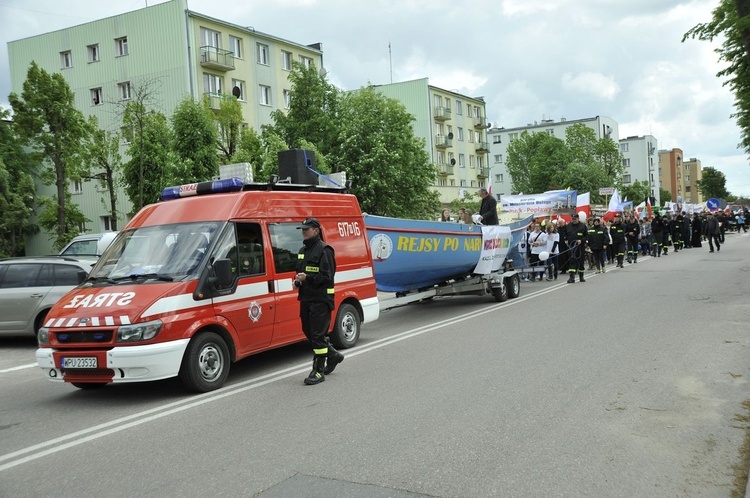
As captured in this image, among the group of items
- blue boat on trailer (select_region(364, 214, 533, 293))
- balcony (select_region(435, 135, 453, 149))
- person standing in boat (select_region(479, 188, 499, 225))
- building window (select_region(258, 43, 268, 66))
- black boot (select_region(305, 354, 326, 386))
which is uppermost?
building window (select_region(258, 43, 268, 66))

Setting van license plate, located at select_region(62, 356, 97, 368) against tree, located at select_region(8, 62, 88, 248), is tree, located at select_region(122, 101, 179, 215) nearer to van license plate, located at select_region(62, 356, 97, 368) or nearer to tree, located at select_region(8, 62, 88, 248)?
tree, located at select_region(8, 62, 88, 248)

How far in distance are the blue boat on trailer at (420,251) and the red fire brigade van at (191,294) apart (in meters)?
2.03

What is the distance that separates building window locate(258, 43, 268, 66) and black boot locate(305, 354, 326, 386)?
39.4 m

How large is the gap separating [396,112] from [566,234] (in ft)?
68.4

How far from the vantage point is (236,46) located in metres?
42.3

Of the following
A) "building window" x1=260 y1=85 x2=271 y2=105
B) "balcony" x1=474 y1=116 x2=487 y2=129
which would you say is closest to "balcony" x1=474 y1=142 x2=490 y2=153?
"balcony" x1=474 y1=116 x2=487 y2=129

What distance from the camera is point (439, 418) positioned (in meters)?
5.92

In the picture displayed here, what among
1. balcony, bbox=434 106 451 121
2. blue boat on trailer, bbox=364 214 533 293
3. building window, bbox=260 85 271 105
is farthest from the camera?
balcony, bbox=434 106 451 121

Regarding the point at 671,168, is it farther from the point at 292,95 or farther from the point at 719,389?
the point at 719,389

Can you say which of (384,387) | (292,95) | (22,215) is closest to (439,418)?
(384,387)

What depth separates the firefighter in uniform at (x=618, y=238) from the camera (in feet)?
78.0

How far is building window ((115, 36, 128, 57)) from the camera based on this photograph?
4109 centimetres

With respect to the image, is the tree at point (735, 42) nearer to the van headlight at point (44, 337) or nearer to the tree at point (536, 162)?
the van headlight at point (44, 337)

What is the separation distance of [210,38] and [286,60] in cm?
703
